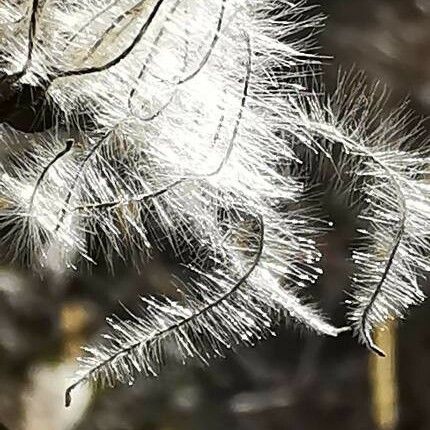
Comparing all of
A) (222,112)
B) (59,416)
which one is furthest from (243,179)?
(59,416)

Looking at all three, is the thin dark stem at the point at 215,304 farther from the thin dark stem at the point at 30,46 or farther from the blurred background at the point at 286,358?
the blurred background at the point at 286,358

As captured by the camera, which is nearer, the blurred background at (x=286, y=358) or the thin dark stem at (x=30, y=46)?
the thin dark stem at (x=30, y=46)

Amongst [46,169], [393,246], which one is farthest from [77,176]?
[393,246]

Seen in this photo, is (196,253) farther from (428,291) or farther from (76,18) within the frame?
(428,291)

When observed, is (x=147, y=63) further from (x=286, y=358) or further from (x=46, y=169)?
(x=286, y=358)

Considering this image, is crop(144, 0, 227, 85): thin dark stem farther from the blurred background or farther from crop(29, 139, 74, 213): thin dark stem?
the blurred background

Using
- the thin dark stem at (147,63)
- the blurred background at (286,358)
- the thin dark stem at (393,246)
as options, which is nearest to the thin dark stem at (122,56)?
the thin dark stem at (147,63)

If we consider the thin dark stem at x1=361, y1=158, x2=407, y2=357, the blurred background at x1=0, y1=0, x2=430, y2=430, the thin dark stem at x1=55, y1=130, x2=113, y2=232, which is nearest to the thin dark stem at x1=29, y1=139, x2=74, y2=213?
the thin dark stem at x1=55, y1=130, x2=113, y2=232

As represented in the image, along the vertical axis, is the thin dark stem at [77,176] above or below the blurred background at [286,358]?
above

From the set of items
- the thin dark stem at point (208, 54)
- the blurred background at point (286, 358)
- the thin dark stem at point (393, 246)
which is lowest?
the blurred background at point (286, 358)
